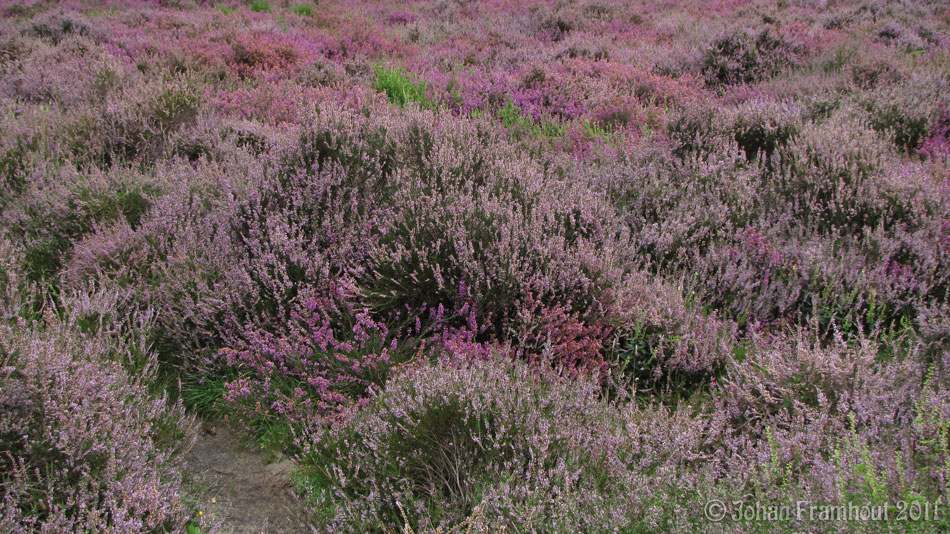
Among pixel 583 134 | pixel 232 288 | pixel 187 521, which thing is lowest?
pixel 187 521

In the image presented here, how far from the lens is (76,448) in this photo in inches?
81.7

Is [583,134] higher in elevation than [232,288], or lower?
higher

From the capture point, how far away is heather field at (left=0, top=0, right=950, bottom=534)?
1967mm

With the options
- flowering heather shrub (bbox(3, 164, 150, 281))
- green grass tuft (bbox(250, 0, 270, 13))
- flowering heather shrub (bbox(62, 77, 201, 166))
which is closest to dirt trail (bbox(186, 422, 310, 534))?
flowering heather shrub (bbox(3, 164, 150, 281))

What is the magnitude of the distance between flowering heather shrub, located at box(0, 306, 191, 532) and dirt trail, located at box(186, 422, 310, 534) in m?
0.15

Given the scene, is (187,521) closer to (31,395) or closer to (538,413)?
(31,395)

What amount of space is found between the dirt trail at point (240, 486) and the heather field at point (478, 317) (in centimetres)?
2

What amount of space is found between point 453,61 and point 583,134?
3.86 meters

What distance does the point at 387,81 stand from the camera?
7.07 m

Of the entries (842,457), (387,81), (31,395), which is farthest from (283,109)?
(842,457)

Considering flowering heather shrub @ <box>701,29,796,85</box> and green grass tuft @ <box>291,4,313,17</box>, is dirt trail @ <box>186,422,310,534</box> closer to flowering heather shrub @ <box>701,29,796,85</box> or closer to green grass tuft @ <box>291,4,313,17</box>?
→ flowering heather shrub @ <box>701,29,796,85</box>

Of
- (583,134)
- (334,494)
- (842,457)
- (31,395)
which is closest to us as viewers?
(842,457)

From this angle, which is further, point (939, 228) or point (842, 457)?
point (939, 228)

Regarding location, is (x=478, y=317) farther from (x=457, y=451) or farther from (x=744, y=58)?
(x=744, y=58)
